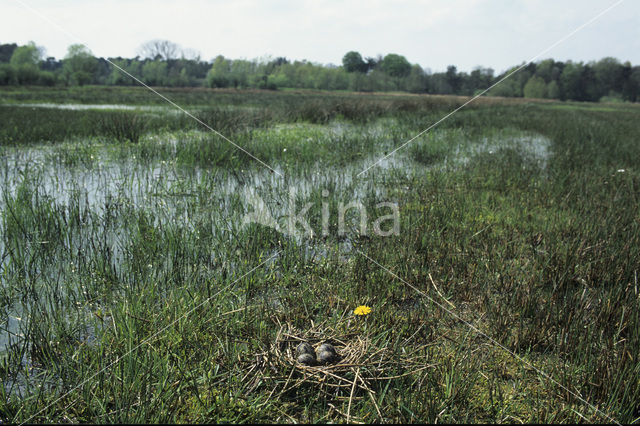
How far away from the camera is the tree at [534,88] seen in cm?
5825

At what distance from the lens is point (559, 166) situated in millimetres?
7332

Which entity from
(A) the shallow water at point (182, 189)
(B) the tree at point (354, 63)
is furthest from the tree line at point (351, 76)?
(A) the shallow water at point (182, 189)

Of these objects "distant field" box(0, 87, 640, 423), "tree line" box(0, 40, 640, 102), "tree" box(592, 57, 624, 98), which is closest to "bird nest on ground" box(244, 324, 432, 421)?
"distant field" box(0, 87, 640, 423)

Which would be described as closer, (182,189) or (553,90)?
(182,189)

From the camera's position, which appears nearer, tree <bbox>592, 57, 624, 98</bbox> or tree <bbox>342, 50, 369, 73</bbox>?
tree <bbox>592, 57, 624, 98</bbox>

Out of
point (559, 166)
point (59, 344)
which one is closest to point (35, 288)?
point (59, 344)

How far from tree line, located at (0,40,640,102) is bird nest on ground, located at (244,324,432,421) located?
43.9 metres

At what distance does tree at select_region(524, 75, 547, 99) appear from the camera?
58250 millimetres

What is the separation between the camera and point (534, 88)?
5847cm

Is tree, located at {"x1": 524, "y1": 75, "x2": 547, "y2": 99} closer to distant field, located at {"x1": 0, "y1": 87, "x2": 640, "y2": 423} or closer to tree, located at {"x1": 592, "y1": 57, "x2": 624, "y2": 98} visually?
tree, located at {"x1": 592, "y1": 57, "x2": 624, "y2": 98}

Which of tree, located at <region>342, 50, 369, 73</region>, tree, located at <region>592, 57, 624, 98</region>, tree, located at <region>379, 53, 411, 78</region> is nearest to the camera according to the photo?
tree, located at <region>592, 57, 624, 98</region>

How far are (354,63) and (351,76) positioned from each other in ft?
66.2

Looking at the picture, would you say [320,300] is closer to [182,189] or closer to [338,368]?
[338,368]

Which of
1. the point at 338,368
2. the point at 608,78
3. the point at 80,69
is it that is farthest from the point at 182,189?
the point at 608,78
